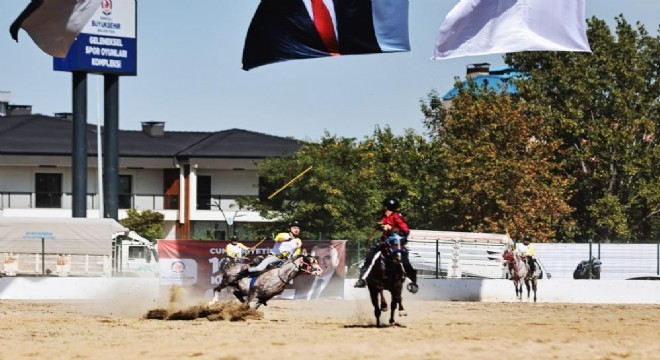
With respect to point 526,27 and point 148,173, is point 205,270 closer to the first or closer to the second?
point 526,27

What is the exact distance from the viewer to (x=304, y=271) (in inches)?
1011

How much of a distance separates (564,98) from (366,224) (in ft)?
36.5

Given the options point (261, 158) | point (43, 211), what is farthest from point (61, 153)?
point (261, 158)

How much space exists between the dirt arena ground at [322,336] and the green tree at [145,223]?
36437 mm

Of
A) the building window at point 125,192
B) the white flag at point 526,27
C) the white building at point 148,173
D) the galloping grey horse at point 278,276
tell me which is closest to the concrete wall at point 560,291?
the galloping grey horse at point 278,276

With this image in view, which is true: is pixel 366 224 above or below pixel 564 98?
below

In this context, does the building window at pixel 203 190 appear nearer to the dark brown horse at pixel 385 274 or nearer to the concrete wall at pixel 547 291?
the concrete wall at pixel 547 291

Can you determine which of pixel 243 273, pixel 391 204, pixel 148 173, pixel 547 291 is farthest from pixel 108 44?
pixel 148 173

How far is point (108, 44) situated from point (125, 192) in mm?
27130

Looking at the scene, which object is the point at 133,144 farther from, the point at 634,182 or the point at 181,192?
A: the point at 634,182

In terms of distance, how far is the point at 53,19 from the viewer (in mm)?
21172

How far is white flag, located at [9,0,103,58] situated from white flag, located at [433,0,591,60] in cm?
591

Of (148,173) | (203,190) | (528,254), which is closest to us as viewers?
(528,254)

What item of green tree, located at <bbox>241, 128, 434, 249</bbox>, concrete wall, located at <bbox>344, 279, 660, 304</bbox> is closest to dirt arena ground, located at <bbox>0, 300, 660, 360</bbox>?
concrete wall, located at <bbox>344, 279, 660, 304</bbox>
